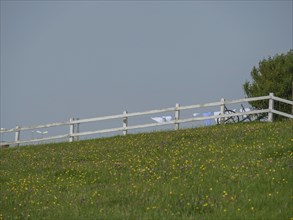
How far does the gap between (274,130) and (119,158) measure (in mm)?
6355

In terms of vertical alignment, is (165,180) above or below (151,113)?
below

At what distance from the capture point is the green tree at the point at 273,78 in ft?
153

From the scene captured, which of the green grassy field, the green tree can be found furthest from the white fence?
the green tree

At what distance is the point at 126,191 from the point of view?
45.5 ft

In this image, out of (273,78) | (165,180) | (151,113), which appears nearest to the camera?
(165,180)

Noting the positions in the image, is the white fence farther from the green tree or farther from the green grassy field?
the green tree

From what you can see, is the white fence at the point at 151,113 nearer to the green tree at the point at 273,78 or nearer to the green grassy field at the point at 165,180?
the green grassy field at the point at 165,180

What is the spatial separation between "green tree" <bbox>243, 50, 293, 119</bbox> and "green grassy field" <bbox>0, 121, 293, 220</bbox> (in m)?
23.4

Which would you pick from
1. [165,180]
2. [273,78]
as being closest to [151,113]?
[165,180]

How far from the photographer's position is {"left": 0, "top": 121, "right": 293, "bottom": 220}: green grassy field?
38.0 ft

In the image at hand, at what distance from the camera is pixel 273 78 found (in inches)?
1876

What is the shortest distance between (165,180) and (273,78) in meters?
34.9

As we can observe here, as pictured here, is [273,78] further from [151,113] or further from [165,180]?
[165,180]

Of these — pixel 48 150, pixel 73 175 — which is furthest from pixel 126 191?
pixel 48 150
